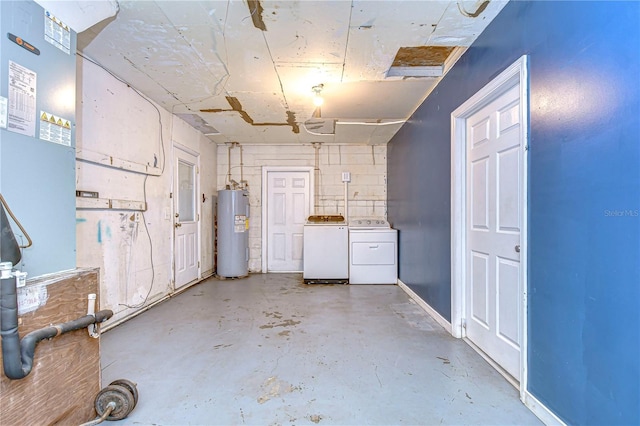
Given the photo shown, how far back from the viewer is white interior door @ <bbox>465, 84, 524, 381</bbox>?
70.1 inches

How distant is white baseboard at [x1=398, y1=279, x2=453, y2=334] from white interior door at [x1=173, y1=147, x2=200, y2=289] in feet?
9.73

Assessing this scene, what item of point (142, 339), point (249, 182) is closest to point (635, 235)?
point (142, 339)

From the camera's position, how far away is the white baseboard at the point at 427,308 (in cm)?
264

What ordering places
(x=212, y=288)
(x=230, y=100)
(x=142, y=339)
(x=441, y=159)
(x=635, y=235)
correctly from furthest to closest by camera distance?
(x=212, y=288), (x=230, y=100), (x=441, y=159), (x=142, y=339), (x=635, y=235)

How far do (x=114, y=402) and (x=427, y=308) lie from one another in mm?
2685

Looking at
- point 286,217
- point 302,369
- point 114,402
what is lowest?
point 302,369

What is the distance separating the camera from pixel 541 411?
4.81 ft

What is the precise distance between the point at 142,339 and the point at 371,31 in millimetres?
2910

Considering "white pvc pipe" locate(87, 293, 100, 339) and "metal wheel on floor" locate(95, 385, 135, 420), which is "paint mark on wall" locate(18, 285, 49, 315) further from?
"metal wheel on floor" locate(95, 385, 135, 420)

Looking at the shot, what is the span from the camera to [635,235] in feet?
3.31

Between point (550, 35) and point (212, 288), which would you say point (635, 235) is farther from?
point (212, 288)

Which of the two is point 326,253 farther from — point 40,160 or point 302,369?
point 40,160

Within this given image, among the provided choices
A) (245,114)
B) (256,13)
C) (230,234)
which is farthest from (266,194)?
(256,13)

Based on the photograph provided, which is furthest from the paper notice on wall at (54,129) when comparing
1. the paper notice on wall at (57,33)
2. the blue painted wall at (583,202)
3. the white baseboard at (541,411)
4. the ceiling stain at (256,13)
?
the white baseboard at (541,411)
